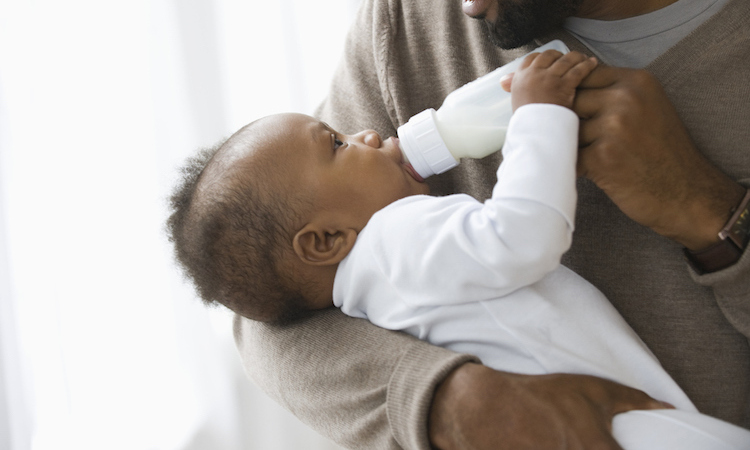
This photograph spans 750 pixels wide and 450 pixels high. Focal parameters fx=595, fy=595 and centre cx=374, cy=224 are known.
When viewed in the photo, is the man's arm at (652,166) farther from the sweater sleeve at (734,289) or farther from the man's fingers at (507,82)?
the man's fingers at (507,82)

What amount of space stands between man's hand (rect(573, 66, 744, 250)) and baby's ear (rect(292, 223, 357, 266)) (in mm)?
395

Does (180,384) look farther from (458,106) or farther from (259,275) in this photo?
(458,106)

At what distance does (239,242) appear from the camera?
38.3 inches

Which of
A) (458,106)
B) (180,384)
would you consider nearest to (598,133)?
(458,106)

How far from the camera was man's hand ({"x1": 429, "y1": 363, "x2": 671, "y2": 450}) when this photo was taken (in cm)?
75

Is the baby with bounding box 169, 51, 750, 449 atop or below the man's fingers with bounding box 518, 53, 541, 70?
below

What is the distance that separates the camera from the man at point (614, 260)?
0.79 m

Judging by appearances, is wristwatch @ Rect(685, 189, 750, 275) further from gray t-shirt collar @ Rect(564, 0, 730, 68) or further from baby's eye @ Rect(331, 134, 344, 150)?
baby's eye @ Rect(331, 134, 344, 150)

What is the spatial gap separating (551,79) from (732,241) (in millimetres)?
350

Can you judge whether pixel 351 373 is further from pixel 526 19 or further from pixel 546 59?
pixel 526 19

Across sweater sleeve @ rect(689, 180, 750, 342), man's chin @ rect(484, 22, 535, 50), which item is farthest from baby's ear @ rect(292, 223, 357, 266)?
sweater sleeve @ rect(689, 180, 750, 342)

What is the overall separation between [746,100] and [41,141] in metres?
1.44

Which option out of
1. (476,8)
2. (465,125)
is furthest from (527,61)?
(476,8)

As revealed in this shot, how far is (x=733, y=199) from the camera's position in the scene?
34.6 inches
